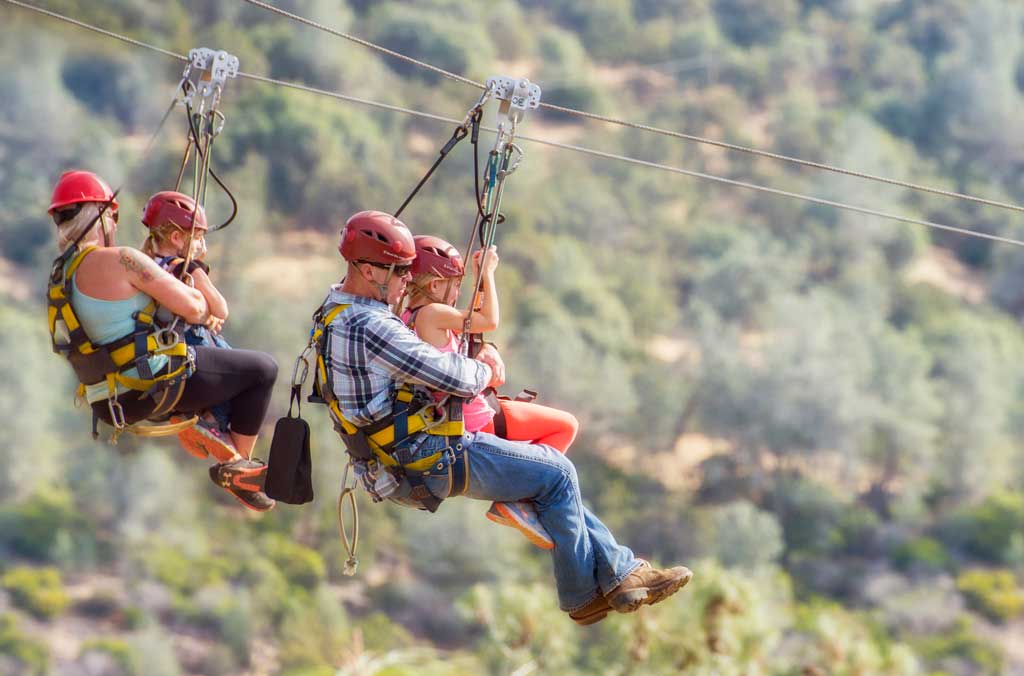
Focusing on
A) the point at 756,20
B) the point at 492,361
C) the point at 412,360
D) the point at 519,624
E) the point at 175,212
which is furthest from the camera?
the point at 756,20

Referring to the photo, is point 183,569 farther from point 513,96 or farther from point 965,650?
point 513,96

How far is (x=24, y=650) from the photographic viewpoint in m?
28.5

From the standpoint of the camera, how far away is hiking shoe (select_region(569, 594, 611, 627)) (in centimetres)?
599

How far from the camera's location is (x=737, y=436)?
134 feet

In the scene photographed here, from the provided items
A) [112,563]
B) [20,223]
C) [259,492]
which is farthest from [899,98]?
[259,492]

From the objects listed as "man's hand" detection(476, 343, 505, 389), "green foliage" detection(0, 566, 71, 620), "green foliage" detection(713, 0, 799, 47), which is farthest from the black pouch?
"green foliage" detection(713, 0, 799, 47)

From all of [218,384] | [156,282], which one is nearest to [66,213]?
[156,282]

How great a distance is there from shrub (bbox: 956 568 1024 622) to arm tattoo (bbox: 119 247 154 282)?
31276 mm

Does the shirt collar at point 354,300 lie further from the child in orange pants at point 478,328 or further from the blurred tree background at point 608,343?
the blurred tree background at point 608,343

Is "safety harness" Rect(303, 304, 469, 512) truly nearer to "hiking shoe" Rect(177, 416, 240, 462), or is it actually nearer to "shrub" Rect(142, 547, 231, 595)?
A: "hiking shoe" Rect(177, 416, 240, 462)

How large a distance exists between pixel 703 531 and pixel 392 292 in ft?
104

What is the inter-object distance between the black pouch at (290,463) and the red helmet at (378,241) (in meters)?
0.84

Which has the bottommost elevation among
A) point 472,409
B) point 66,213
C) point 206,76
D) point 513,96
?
point 472,409

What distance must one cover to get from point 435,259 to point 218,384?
1.27m
